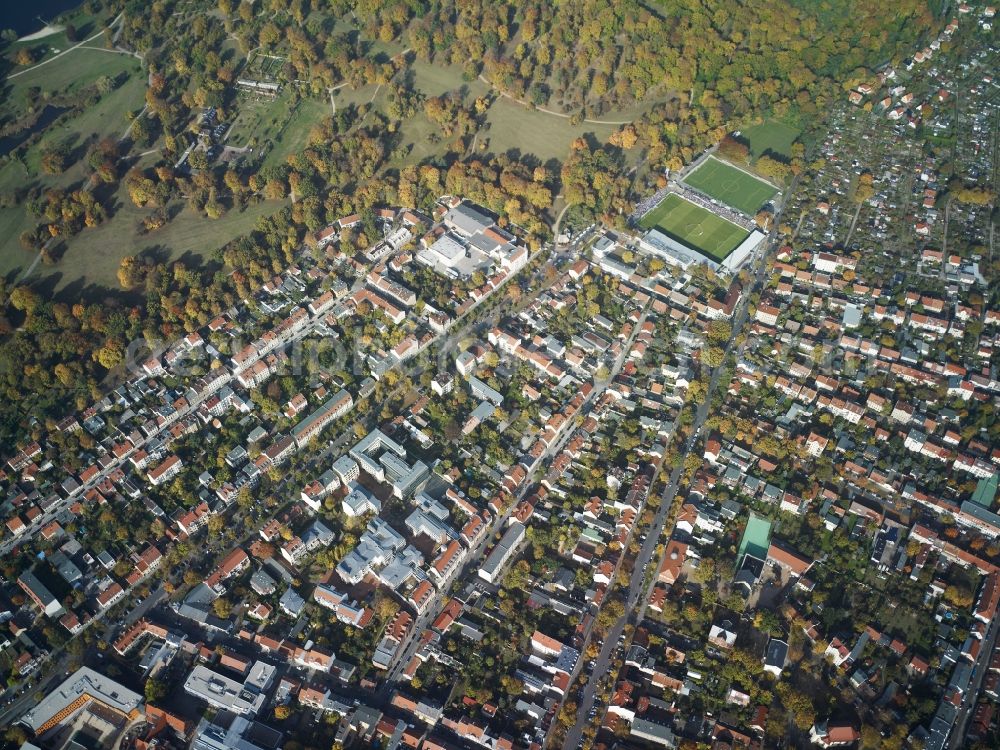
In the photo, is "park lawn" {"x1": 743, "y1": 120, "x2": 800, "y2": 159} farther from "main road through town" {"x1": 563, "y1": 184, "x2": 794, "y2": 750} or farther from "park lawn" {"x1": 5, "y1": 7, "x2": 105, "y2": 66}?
"park lawn" {"x1": 5, "y1": 7, "x2": 105, "y2": 66}

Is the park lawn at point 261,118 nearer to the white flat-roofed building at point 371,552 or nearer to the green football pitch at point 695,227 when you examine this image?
the green football pitch at point 695,227

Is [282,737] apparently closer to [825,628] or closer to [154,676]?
[154,676]

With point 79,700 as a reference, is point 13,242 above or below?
above

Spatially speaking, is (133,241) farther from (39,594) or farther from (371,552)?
(371,552)

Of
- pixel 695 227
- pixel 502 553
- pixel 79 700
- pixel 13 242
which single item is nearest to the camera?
pixel 79 700

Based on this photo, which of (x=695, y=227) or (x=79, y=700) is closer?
(x=79, y=700)

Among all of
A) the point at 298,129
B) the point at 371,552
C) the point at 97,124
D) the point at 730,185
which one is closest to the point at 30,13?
the point at 97,124

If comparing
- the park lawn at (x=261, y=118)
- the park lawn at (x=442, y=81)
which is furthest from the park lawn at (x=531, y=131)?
the park lawn at (x=261, y=118)
